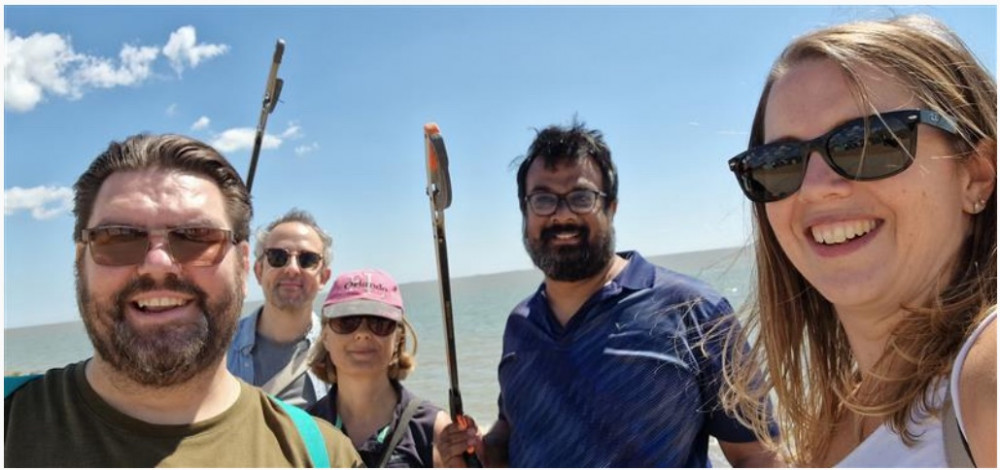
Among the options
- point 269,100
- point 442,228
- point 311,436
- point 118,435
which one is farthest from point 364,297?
point 269,100

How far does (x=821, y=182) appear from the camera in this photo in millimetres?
1582

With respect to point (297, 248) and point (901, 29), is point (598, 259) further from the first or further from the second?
point (297, 248)

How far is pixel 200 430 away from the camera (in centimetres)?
215

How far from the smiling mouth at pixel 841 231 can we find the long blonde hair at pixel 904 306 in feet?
0.61

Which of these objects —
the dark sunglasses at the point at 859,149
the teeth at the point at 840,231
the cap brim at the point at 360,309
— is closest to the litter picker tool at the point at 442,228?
the cap brim at the point at 360,309

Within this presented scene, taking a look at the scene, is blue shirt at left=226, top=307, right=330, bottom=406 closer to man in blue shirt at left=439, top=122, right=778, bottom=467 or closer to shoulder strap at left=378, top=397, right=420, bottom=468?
shoulder strap at left=378, top=397, right=420, bottom=468

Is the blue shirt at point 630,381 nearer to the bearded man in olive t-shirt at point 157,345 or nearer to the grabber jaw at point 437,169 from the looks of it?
the bearded man in olive t-shirt at point 157,345

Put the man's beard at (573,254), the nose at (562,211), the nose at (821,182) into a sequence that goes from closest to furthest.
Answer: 1. the nose at (821,182)
2. the man's beard at (573,254)
3. the nose at (562,211)

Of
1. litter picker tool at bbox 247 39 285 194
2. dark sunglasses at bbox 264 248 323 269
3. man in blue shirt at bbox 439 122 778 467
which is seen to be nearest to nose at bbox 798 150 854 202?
man in blue shirt at bbox 439 122 778 467

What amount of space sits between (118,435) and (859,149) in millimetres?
2111

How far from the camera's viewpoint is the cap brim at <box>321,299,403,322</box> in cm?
381

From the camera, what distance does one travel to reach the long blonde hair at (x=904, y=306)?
1440mm

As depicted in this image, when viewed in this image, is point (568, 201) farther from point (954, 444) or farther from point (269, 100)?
point (269, 100)

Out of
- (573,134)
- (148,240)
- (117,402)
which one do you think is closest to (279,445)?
(117,402)
